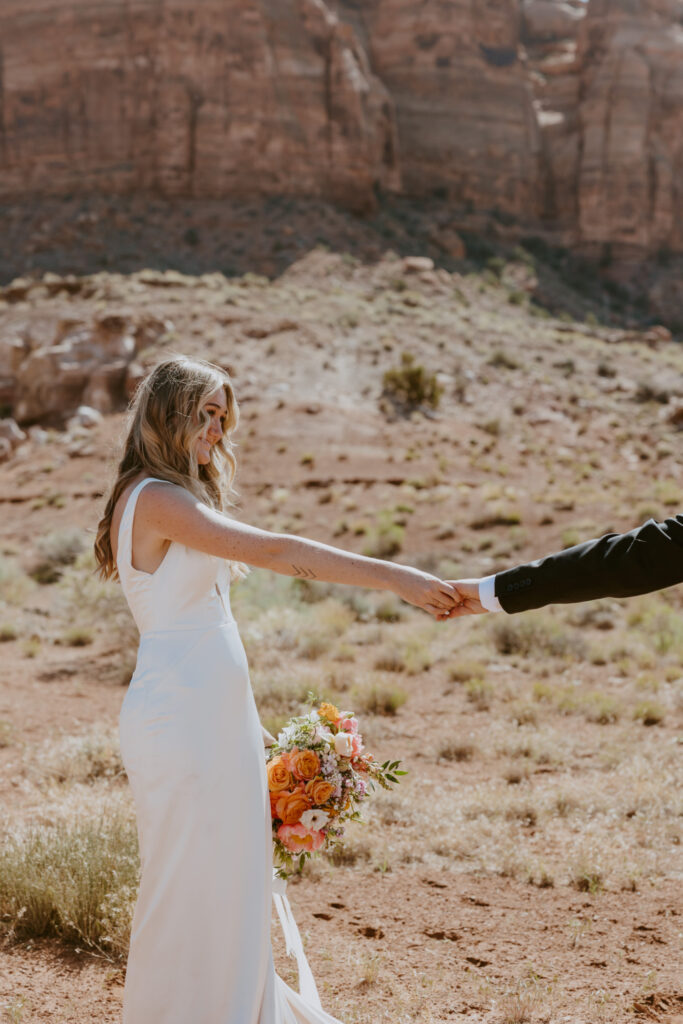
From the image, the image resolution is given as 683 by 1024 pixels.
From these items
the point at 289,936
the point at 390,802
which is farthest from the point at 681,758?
the point at 289,936

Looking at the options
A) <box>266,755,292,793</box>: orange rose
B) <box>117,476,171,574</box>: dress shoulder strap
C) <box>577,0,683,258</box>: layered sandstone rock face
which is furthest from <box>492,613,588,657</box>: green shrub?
<box>577,0,683,258</box>: layered sandstone rock face

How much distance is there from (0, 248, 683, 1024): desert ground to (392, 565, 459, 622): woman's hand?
1.24 m

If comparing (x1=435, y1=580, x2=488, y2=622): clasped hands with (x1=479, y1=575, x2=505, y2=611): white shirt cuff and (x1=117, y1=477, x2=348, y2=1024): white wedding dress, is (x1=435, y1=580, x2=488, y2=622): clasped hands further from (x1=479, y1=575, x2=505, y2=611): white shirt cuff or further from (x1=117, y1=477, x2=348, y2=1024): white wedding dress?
(x1=117, y1=477, x2=348, y2=1024): white wedding dress

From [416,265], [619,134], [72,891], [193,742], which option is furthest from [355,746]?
[619,134]

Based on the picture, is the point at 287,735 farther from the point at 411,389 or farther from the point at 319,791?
the point at 411,389

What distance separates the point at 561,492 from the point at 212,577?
22198mm

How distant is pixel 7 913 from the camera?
4848 mm

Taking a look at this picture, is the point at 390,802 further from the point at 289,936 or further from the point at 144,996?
the point at 144,996

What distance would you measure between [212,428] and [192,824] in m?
1.31

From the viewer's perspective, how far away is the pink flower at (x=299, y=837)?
3414 millimetres

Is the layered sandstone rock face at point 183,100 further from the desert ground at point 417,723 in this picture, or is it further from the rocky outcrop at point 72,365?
the desert ground at point 417,723

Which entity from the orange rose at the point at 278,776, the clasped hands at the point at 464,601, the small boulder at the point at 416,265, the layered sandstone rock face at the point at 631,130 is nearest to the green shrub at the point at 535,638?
the clasped hands at the point at 464,601

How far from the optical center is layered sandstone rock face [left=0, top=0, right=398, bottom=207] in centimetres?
5044

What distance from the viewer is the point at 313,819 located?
3.42 meters
